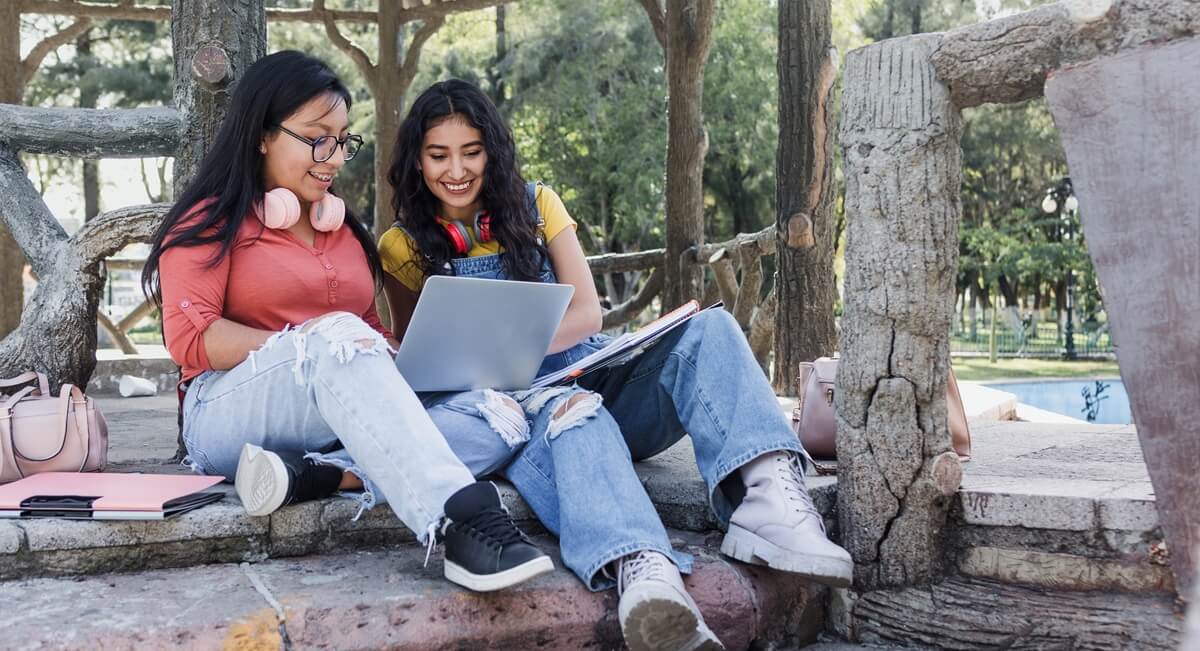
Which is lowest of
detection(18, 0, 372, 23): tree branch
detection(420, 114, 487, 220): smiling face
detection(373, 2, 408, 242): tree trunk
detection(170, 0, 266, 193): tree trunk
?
detection(420, 114, 487, 220): smiling face

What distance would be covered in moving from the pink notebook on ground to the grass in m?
14.0

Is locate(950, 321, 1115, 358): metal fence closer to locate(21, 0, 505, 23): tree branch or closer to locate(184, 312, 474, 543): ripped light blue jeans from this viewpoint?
locate(21, 0, 505, 23): tree branch

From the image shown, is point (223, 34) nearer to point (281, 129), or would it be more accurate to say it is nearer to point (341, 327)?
point (281, 129)

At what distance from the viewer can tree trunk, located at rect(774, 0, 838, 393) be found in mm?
6246

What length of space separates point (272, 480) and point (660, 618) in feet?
2.81

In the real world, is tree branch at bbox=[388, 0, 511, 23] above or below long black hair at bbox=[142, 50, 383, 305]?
above

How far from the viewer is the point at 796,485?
2490 mm

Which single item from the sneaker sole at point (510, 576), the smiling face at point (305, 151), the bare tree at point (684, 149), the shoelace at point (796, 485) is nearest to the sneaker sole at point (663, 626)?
the sneaker sole at point (510, 576)

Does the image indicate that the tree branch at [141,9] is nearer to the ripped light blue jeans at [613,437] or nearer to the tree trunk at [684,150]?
the tree trunk at [684,150]

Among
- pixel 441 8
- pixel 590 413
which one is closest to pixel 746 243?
pixel 441 8

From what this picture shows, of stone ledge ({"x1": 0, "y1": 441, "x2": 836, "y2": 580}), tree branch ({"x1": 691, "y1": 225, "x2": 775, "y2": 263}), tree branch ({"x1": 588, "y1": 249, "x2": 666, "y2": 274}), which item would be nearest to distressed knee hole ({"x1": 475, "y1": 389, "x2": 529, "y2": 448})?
stone ledge ({"x1": 0, "y1": 441, "x2": 836, "y2": 580})

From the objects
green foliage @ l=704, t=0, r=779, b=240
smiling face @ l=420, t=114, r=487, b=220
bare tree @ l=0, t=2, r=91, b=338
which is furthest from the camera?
green foliage @ l=704, t=0, r=779, b=240

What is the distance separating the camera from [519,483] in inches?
103

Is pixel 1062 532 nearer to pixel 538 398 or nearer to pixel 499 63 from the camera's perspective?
pixel 538 398
